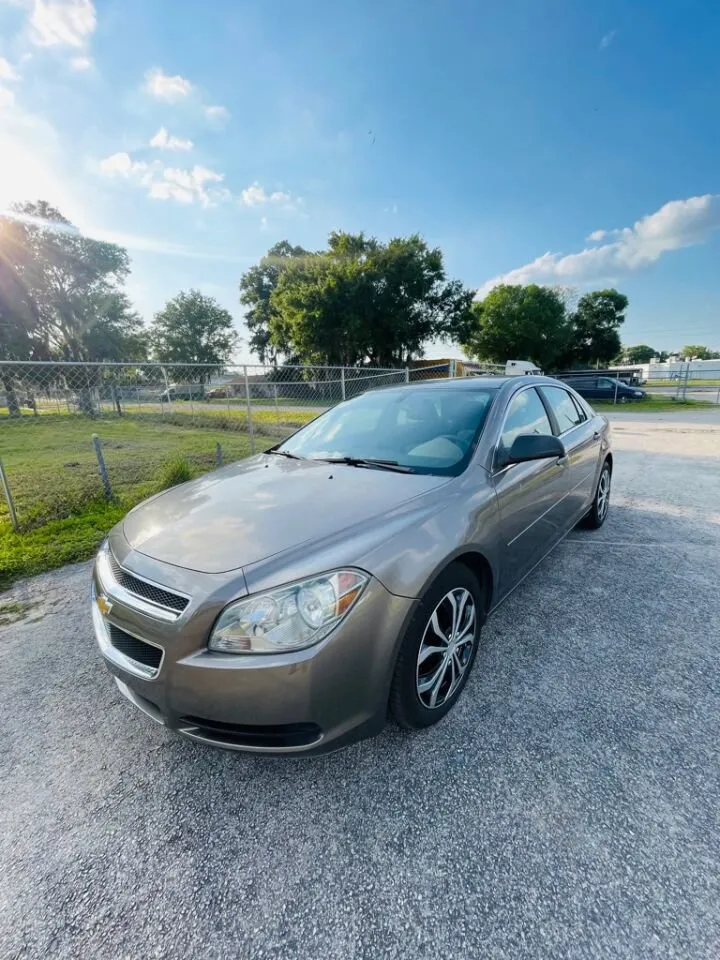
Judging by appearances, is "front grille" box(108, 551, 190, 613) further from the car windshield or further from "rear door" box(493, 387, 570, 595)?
"rear door" box(493, 387, 570, 595)

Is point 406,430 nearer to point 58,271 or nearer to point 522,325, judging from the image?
point 58,271

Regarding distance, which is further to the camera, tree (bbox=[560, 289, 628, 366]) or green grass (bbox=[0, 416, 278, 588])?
tree (bbox=[560, 289, 628, 366])

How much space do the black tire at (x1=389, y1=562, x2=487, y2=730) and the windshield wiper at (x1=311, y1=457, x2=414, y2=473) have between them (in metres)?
0.62

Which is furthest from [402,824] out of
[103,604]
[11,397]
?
[11,397]

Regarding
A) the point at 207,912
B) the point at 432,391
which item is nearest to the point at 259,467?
the point at 432,391

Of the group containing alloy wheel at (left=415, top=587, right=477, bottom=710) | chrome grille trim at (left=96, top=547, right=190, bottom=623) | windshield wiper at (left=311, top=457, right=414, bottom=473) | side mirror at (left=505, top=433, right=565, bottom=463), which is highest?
side mirror at (left=505, top=433, right=565, bottom=463)

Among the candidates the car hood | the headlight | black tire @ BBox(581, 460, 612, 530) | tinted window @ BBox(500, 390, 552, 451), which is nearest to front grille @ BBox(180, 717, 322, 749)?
the headlight

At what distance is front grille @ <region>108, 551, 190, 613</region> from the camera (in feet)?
4.95

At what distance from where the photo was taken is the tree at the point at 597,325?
4388 cm

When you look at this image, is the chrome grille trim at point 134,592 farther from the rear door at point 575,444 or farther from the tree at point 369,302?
the tree at point 369,302

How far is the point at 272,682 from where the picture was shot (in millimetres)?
1392

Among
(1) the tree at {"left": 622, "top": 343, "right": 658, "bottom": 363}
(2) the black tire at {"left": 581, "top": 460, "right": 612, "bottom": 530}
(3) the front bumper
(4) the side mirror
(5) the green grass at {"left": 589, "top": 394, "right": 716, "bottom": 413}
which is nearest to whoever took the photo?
(3) the front bumper

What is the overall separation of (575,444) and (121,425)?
1046 cm

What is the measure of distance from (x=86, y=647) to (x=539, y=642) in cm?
276
